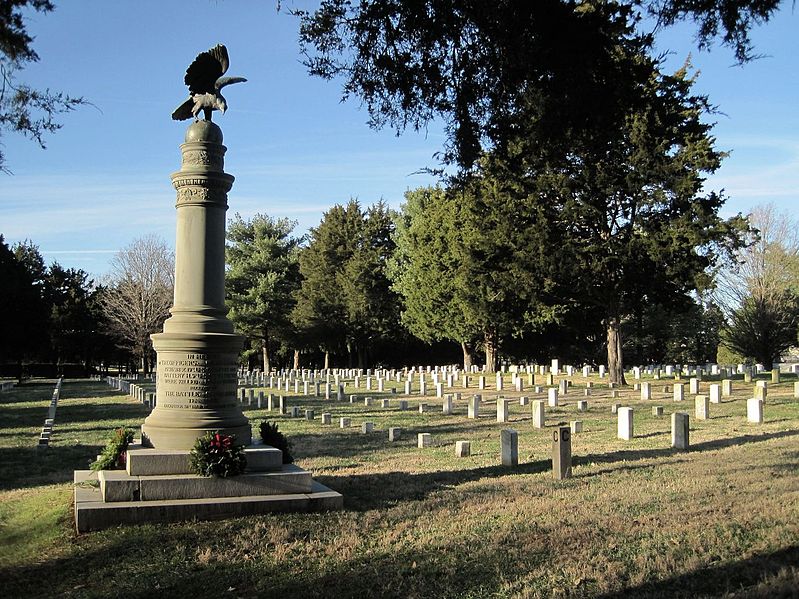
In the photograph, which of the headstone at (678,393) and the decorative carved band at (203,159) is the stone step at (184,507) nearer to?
the decorative carved band at (203,159)

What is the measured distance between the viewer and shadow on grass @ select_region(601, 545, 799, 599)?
5.38 m

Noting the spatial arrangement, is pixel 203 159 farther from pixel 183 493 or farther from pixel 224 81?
pixel 183 493

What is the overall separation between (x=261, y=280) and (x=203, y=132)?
173ft

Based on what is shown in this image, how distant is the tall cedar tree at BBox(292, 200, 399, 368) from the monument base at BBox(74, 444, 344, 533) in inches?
1936

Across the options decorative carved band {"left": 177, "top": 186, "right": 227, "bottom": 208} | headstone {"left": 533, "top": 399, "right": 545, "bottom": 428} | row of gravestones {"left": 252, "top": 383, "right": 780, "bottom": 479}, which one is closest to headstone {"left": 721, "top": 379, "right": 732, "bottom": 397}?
row of gravestones {"left": 252, "top": 383, "right": 780, "bottom": 479}

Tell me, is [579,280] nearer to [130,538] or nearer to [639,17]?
[639,17]

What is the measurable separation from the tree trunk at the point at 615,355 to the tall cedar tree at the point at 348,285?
2823 cm

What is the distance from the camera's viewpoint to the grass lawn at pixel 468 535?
5902mm

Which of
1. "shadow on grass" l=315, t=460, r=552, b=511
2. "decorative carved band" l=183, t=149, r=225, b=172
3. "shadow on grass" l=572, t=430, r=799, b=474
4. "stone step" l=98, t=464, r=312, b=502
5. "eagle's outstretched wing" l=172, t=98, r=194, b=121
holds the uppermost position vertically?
"eagle's outstretched wing" l=172, t=98, r=194, b=121

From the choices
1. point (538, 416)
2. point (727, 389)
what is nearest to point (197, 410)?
point (538, 416)

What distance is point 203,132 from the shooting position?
33.1ft

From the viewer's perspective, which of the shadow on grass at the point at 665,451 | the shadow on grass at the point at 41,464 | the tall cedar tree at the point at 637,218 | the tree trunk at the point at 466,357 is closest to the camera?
the shadow on grass at the point at 41,464

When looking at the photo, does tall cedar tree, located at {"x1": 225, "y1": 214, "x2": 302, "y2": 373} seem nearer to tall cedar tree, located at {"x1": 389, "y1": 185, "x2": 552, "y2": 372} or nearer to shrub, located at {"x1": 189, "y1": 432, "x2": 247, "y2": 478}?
tall cedar tree, located at {"x1": 389, "y1": 185, "x2": 552, "y2": 372}

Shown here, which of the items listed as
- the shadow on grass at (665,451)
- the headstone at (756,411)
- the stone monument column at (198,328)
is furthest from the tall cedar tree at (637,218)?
the stone monument column at (198,328)
